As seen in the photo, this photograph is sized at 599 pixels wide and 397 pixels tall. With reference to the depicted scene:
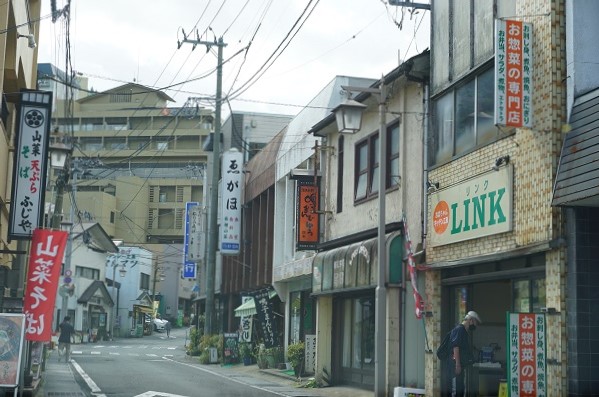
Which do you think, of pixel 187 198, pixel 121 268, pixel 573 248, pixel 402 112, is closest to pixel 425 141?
pixel 402 112

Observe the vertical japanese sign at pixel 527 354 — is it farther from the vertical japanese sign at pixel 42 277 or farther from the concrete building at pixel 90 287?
the concrete building at pixel 90 287

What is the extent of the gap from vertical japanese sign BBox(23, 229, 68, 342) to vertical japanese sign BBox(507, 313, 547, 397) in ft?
27.8

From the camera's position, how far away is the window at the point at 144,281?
268 ft

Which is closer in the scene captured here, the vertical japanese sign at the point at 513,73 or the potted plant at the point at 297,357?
the vertical japanese sign at the point at 513,73

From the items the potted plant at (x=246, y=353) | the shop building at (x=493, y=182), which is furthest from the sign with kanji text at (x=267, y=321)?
the shop building at (x=493, y=182)

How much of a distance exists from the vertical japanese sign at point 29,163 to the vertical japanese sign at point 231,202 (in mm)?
18004

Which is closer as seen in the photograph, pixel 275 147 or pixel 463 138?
pixel 463 138

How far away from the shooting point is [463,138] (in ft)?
53.0

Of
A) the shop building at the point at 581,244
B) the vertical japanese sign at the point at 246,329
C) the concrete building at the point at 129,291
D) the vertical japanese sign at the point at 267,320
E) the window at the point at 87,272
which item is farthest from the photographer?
the concrete building at the point at 129,291

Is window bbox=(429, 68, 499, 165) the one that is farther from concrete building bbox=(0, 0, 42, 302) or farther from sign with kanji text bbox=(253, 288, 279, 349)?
sign with kanji text bbox=(253, 288, 279, 349)

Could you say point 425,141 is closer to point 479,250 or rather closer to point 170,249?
point 479,250

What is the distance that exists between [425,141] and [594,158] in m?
6.37

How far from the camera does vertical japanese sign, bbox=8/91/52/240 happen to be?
682 inches

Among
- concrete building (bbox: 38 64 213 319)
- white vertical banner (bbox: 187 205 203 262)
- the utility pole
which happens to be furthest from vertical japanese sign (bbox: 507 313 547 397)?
concrete building (bbox: 38 64 213 319)
